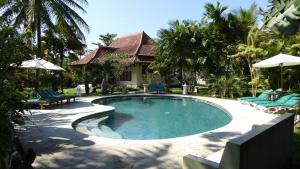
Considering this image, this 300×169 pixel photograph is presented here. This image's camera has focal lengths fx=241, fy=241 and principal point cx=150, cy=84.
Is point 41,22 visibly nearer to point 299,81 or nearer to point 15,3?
point 15,3

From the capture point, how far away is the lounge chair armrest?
347cm

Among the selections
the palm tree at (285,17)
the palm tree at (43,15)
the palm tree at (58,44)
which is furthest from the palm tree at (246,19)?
the palm tree at (285,17)

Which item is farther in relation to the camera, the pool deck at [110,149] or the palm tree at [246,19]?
the palm tree at [246,19]

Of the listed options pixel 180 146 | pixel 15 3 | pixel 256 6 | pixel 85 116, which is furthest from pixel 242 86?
pixel 15 3

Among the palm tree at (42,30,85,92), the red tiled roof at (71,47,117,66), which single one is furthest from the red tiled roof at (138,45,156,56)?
the palm tree at (42,30,85,92)

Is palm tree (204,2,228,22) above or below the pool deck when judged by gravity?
above

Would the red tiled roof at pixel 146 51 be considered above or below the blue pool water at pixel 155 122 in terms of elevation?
above

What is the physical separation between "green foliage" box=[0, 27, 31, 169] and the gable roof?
72.8 feet

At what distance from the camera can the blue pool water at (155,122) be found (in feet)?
31.9

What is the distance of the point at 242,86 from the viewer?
18.6 metres

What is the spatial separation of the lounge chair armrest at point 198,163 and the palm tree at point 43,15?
593 inches

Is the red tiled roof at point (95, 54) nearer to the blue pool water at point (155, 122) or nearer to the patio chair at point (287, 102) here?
the blue pool water at point (155, 122)

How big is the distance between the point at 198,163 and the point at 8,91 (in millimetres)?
2942

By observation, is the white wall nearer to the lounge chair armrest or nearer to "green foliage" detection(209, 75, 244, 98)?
"green foliage" detection(209, 75, 244, 98)
